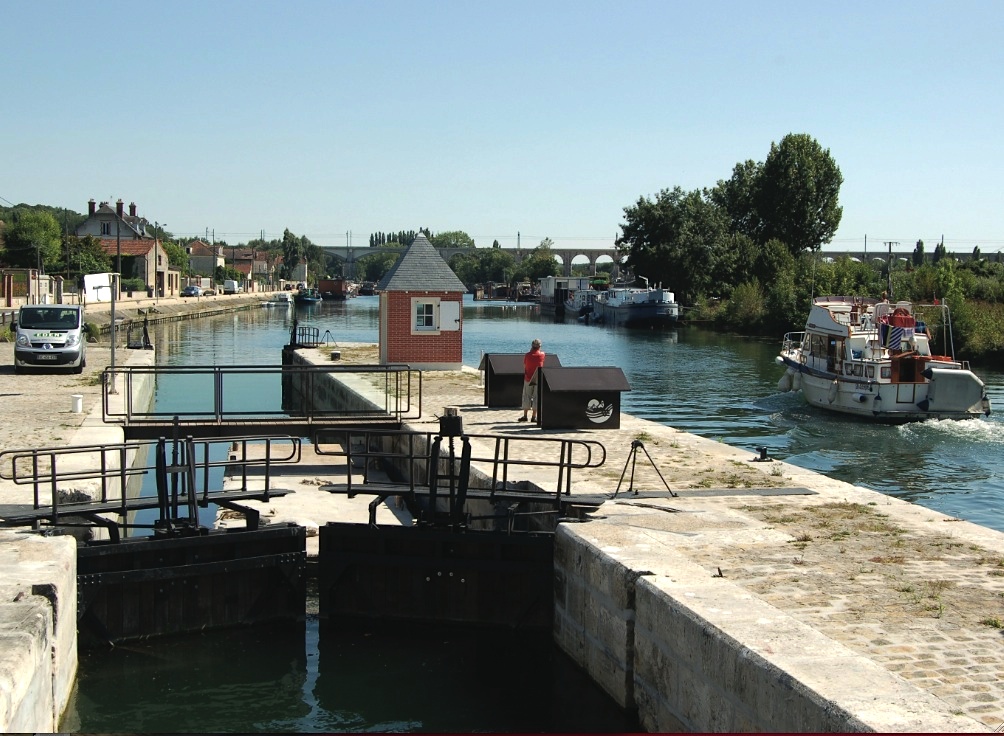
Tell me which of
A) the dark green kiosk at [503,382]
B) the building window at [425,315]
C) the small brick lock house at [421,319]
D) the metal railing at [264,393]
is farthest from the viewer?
the building window at [425,315]

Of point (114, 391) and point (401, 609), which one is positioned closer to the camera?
point (401, 609)

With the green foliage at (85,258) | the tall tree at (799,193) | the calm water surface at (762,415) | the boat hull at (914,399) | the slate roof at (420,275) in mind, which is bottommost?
the calm water surface at (762,415)

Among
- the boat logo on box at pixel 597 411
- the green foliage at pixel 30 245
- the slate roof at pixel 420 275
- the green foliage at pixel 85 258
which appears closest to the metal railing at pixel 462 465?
the boat logo on box at pixel 597 411

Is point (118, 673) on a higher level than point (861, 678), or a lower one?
lower

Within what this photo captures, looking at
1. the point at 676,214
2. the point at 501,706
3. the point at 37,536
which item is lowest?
the point at 501,706

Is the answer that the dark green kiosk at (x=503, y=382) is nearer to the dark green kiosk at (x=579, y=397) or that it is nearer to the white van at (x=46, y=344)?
the dark green kiosk at (x=579, y=397)

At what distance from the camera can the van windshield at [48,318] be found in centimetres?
3020

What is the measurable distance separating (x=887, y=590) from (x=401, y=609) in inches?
228

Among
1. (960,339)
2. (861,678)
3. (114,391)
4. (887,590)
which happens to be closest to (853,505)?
(887,590)

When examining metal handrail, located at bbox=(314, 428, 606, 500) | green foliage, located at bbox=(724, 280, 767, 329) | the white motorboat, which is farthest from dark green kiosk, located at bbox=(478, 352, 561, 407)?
green foliage, located at bbox=(724, 280, 767, 329)

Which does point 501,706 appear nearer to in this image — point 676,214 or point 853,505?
point 853,505

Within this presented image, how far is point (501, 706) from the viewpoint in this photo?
11.1 meters

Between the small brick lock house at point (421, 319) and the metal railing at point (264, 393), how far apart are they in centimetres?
189

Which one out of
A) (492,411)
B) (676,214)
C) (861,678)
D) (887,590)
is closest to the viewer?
(861,678)
